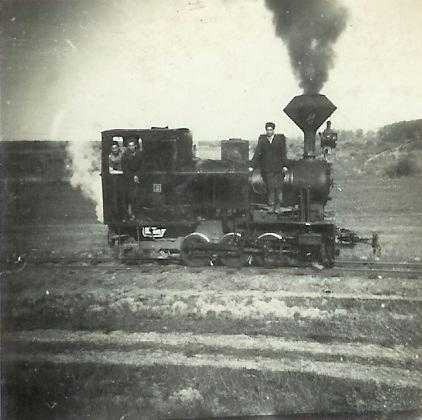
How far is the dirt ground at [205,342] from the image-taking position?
4.87 m

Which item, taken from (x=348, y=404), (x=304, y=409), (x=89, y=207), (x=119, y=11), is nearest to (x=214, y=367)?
(x=304, y=409)

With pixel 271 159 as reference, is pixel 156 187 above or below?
below

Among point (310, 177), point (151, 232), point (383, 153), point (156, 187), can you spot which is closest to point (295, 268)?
point (310, 177)

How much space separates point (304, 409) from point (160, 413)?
5.55ft

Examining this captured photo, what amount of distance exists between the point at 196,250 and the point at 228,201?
1.23 m

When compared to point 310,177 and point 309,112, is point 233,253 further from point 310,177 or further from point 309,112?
point 309,112

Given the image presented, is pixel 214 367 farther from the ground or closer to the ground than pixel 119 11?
closer to the ground

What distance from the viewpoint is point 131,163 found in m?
8.31

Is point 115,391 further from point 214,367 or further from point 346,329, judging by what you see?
point 346,329

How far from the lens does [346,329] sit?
19.2 feet

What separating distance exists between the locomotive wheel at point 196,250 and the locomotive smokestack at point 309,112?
2.65m

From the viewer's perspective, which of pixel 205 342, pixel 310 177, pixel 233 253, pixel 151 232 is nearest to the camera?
pixel 205 342

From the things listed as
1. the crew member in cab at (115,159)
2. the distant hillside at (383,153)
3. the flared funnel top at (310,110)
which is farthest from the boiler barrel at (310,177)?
A: the distant hillside at (383,153)

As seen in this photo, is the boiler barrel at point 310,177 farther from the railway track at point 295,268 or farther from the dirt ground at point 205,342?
the dirt ground at point 205,342
